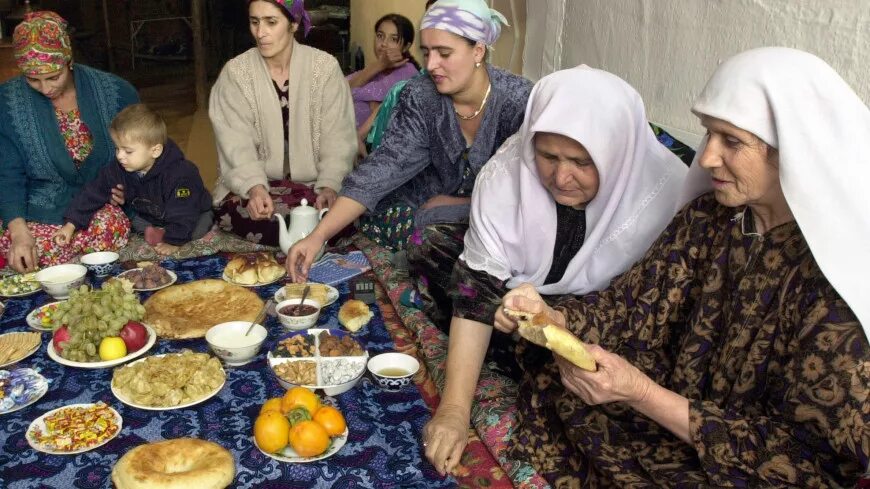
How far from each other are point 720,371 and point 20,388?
183 centimetres

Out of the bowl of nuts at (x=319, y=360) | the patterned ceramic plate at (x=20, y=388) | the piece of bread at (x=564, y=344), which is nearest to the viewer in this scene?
the piece of bread at (x=564, y=344)

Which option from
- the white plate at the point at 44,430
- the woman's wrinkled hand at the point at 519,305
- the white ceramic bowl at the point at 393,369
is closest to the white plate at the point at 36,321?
the white plate at the point at 44,430

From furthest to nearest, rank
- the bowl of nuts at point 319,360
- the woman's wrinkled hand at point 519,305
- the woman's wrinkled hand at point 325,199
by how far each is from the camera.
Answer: the woman's wrinkled hand at point 325,199 < the bowl of nuts at point 319,360 < the woman's wrinkled hand at point 519,305

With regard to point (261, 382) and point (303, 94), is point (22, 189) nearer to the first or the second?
point (303, 94)

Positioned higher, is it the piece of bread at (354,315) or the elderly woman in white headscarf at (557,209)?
the elderly woman in white headscarf at (557,209)

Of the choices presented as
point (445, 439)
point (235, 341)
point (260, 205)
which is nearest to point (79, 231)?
point (260, 205)

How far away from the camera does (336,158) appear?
11.4ft

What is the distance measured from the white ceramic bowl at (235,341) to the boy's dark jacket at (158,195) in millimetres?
1157

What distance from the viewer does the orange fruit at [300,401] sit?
176 cm

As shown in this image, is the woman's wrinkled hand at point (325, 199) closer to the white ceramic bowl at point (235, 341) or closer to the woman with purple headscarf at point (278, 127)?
the woman with purple headscarf at point (278, 127)

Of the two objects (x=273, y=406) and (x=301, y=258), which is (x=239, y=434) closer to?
(x=273, y=406)

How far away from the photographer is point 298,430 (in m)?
1.68

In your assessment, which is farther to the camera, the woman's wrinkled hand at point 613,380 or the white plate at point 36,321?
the white plate at point 36,321

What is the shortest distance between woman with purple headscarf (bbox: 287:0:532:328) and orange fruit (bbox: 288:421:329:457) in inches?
32.7
